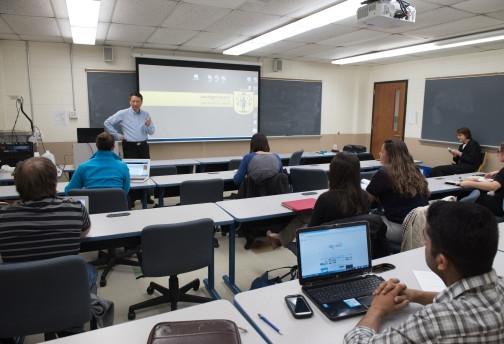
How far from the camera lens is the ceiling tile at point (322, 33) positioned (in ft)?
15.3

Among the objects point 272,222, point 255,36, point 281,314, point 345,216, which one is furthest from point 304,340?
point 255,36

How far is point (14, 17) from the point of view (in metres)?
4.20

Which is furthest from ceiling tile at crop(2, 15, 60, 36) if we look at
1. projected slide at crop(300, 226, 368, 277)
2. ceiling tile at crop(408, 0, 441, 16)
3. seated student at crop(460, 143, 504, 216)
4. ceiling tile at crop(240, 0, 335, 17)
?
seated student at crop(460, 143, 504, 216)

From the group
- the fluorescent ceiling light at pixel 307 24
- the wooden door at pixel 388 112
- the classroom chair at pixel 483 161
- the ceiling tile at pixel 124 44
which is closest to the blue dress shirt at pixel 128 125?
Answer: the ceiling tile at pixel 124 44

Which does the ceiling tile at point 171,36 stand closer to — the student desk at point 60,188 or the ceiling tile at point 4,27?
the ceiling tile at point 4,27

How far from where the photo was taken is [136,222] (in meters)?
2.45

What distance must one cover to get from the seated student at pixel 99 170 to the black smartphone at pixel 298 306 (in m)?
2.25

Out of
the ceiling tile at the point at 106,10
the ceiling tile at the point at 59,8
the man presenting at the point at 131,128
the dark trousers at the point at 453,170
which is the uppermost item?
the ceiling tile at the point at 106,10

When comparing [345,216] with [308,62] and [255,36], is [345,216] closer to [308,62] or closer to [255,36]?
[255,36]

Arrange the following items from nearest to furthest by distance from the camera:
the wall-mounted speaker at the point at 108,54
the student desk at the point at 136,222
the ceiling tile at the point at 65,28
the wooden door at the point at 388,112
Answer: the student desk at the point at 136,222, the ceiling tile at the point at 65,28, the wall-mounted speaker at the point at 108,54, the wooden door at the point at 388,112

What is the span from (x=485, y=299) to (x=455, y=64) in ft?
22.9

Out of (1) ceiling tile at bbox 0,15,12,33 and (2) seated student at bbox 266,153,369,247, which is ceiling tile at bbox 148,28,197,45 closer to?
(1) ceiling tile at bbox 0,15,12,33

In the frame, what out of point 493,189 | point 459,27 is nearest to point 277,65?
point 459,27

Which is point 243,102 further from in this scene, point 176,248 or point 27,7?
point 176,248
